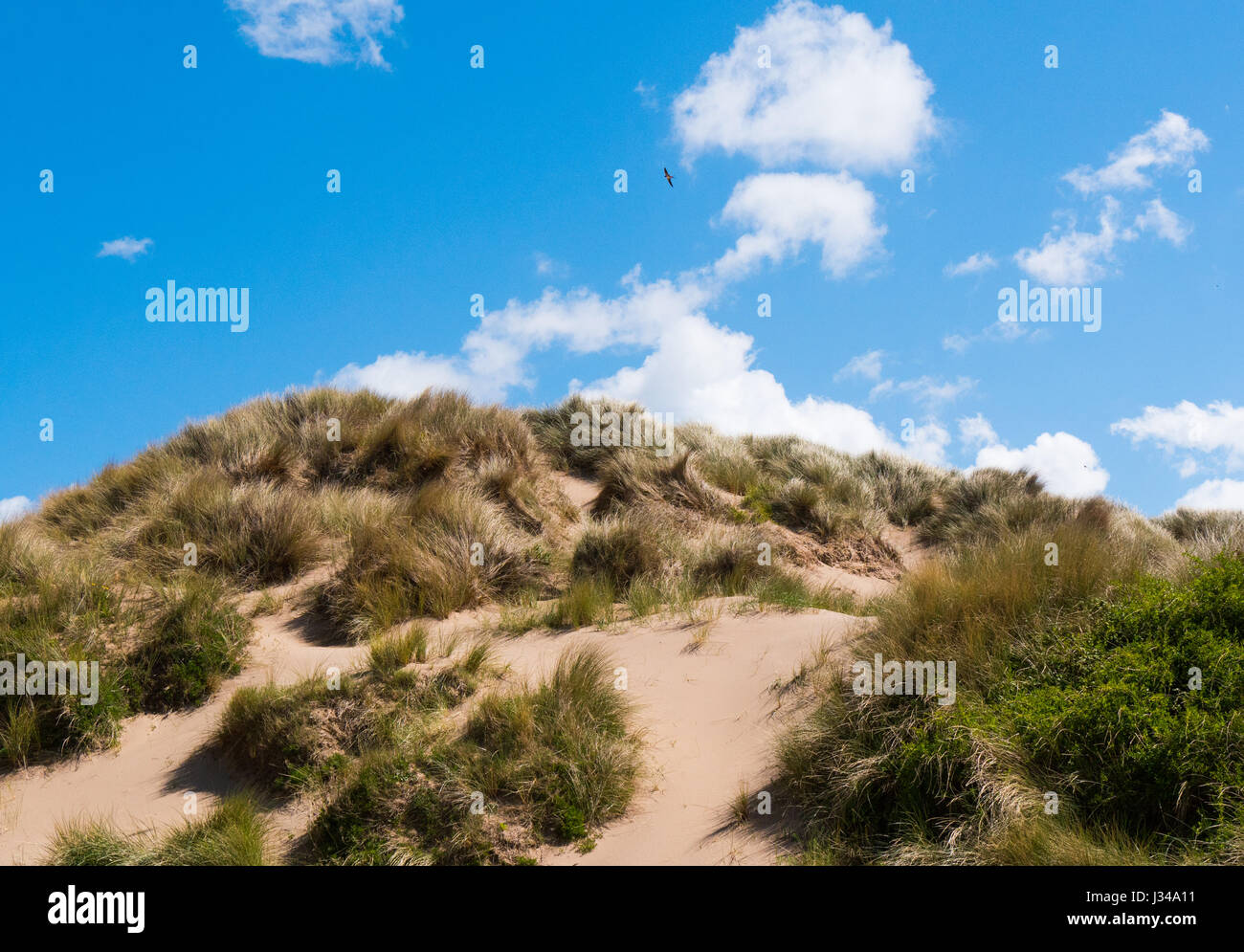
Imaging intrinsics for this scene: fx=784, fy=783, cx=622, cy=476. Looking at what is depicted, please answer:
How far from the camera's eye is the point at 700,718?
714 cm

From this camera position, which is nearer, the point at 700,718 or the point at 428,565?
the point at 700,718

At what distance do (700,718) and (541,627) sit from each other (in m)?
2.47

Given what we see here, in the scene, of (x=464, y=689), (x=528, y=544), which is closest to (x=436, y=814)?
(x=464, y=689)

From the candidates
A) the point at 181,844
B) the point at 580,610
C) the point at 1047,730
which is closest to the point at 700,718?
the point at 580,610

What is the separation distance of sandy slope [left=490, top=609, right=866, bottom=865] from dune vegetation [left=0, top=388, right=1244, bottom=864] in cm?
25

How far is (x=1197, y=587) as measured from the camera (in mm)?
6102

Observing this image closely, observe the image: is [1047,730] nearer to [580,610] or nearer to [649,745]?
[649,745]

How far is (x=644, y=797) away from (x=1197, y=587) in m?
4.61

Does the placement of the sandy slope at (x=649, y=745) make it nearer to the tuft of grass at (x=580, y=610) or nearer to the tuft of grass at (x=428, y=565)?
the tuft of grass at (x=580, y=610)

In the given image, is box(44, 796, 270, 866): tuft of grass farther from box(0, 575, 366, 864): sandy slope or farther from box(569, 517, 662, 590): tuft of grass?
box(569, 517, 662, 590): tuft of grass

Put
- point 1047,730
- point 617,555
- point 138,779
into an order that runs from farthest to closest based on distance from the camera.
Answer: point 617,555 → point 138,779 → point 1047,730

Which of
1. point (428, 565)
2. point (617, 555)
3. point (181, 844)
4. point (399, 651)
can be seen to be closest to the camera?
point (181, 844)

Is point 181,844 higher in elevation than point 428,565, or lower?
lower

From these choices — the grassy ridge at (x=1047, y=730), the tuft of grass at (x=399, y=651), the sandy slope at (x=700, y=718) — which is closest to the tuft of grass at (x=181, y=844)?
the tuft of grass at (x=399, y=651)
